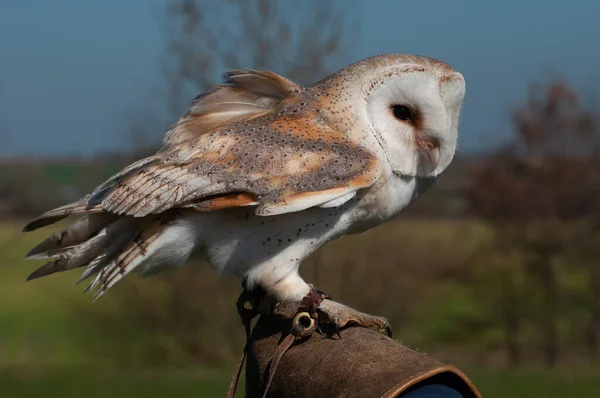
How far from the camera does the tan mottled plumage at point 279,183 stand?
87.6 inches

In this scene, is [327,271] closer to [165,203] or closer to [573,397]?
[573,397]

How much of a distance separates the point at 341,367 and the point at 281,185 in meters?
0.47

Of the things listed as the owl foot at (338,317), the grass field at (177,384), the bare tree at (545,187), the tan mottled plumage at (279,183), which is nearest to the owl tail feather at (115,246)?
the tan mottled plumage at (279,183)

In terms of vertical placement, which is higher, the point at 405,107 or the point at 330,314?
the point at 405,107

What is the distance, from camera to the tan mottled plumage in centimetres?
222

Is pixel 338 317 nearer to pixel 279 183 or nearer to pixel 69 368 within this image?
pixel 279 183

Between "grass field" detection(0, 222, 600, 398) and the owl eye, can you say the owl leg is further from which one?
"grass field" detection(0, 222, 600, 398)

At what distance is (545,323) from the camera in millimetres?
14992

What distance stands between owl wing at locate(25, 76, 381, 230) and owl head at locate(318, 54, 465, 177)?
0.08 m

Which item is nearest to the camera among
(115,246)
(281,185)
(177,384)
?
(281,185)

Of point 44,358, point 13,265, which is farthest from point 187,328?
point 13,265

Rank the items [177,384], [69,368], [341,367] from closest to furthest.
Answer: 1. [341,367]
2. [177,384]
3. [69,368]

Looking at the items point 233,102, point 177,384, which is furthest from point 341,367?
point 177,384

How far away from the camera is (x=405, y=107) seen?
2373 millimetres
